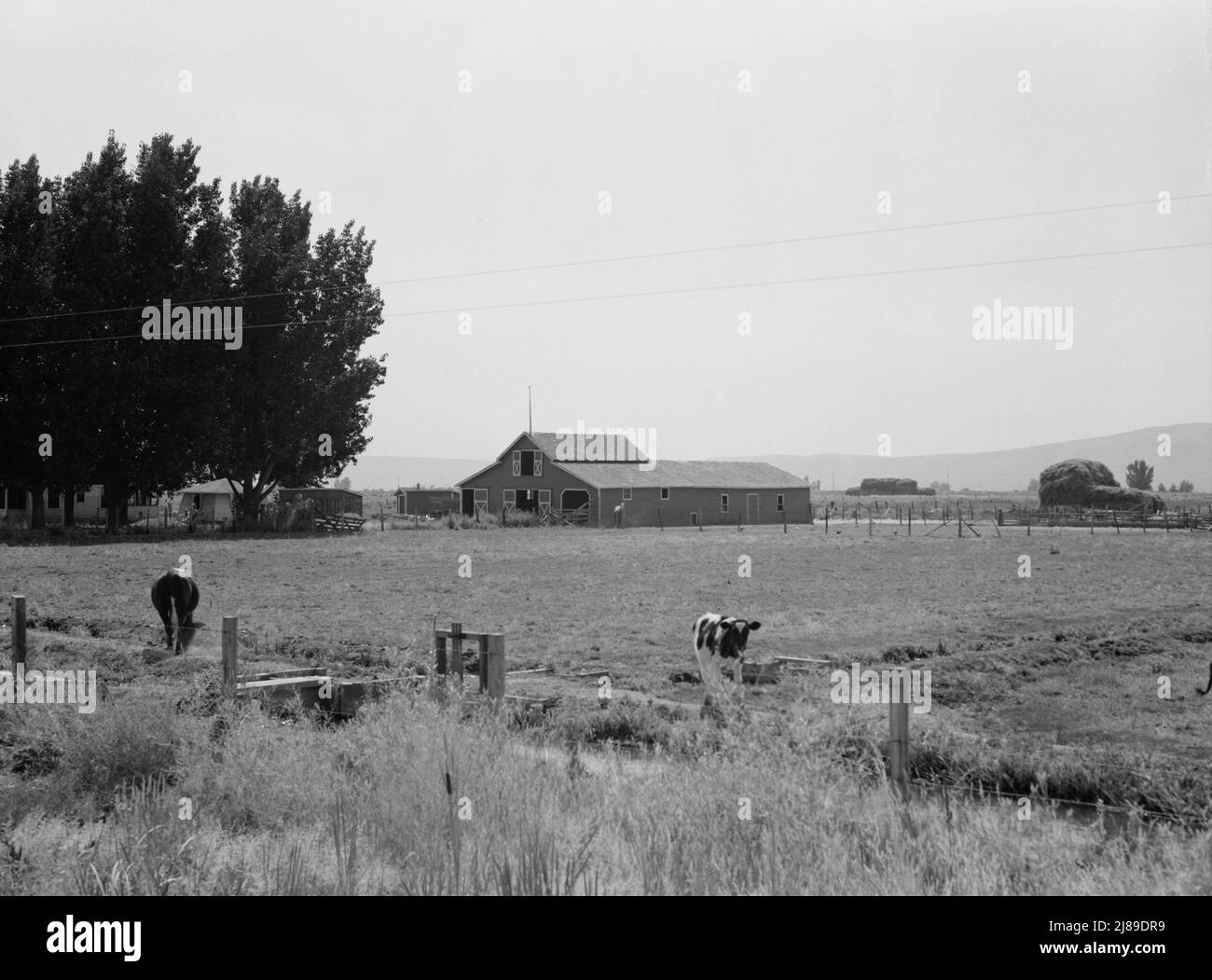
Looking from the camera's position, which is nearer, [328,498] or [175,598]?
[175,598]

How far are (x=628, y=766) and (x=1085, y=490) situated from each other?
84591mm

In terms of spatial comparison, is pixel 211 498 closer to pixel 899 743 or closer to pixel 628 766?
pixel 628 766

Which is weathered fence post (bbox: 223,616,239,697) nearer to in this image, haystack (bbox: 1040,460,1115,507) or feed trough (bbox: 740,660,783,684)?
feed trough (bbox: 740,660,783,684)

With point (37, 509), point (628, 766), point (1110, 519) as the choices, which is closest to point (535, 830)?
point (628, 766)

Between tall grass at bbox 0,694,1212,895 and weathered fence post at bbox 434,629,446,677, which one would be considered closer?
tall grass at bbox 0,694,1212,895

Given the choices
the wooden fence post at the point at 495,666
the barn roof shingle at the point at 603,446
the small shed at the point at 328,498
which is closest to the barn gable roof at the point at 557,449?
the barn roof shingle at the point at 603,446

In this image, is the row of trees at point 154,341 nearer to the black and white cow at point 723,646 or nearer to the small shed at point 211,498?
the small shed at point 211,498

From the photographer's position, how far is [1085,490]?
84625mm

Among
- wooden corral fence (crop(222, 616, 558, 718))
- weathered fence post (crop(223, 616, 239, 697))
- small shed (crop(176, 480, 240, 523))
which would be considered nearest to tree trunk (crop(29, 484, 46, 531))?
small shed (crop(176, 480, 240, 523))

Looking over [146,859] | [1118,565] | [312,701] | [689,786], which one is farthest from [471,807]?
[1118,565]

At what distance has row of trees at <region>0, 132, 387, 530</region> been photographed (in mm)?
48000

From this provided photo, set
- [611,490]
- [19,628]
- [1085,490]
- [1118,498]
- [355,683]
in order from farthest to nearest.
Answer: [1085,490] < [1118,498] < [611,490] < [19,628] < [355,683]

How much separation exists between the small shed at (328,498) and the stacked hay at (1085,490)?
54.3m

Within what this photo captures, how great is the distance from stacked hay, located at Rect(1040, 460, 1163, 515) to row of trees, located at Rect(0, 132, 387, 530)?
189 feet
